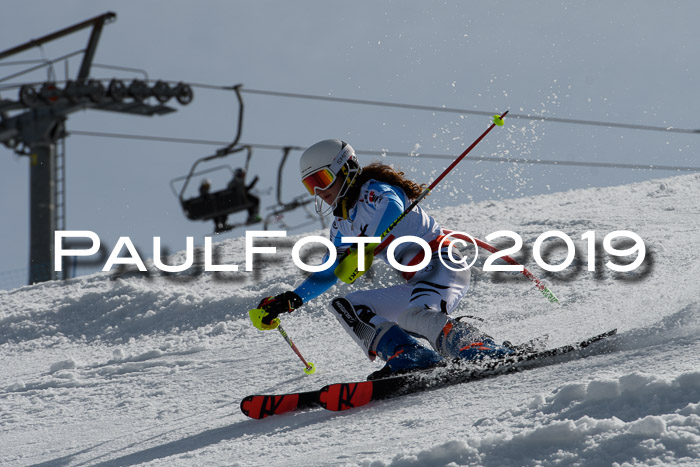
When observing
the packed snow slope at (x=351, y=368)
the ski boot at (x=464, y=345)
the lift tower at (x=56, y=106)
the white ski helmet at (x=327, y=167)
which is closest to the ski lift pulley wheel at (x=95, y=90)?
the lift tower at (x=56, y=106)

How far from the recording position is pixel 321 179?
425 cm

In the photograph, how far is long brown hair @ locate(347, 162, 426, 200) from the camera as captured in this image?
4.29 metres

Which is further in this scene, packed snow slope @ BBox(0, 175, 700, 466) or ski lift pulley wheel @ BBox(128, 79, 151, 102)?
ski lift pulley wheel @ BBox(128, 79, 151, 102)

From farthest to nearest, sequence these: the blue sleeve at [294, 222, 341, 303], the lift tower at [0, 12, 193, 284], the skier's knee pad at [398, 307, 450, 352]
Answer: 1. the lift tower at [0, 12, 193, 284]
2. the blue sleeve at [294, 222, 341, 303]
3. the skier's knee pad at [398, 307, 450, 352]

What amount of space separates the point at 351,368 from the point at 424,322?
1269 mm

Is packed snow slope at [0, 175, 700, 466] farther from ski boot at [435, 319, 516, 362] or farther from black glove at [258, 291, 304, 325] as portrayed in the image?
black glove at [258, 291, 304, 325]

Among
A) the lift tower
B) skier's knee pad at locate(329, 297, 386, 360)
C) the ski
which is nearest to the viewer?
the ski

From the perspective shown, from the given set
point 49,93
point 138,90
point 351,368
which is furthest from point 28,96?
point 351,368

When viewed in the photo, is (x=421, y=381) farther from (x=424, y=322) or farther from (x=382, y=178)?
(x=382, y=178)

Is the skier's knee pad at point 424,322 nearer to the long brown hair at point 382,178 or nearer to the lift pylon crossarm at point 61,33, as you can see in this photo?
the long brown hair at point 382,178

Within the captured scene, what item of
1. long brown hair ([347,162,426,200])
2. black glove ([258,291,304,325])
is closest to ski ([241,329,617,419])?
black glove ([258,291,304,325])

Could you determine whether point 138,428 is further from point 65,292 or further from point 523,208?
point 523,208

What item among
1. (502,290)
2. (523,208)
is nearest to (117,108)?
(523,208)

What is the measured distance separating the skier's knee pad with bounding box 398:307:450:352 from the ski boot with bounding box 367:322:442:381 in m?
0.05
